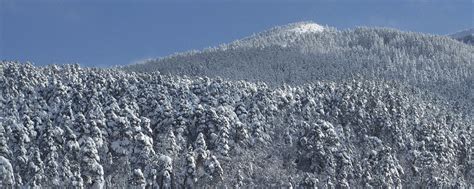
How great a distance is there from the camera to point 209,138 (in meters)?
89.8

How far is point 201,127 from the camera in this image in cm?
9062

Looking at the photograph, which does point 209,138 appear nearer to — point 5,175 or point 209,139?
point 209,139

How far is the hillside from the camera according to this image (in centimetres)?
7600

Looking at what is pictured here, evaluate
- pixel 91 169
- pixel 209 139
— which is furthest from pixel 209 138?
pixel 91 169

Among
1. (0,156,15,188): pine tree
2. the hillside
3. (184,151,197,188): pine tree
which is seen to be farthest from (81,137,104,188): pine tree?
(184,151,197,188): pine tree

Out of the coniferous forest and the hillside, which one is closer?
the coniferous forest

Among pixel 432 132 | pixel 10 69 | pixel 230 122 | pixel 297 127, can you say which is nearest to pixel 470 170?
pixel 432 132

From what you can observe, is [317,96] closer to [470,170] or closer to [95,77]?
[470,170]

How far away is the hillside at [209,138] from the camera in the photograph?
7600 cm

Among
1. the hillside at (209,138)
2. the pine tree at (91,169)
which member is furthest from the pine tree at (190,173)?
the pine tree at (91,169)

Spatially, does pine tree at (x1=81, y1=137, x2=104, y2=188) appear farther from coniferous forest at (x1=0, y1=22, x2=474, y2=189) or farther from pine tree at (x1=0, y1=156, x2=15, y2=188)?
pine tree at (x1=0, y1=156, x2=15, y2=188)

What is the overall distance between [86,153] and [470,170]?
68259 millimetres

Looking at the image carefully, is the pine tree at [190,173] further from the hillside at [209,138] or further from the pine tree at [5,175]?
the pine tree at [5,175]

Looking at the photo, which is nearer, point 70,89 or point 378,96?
point 70,89
